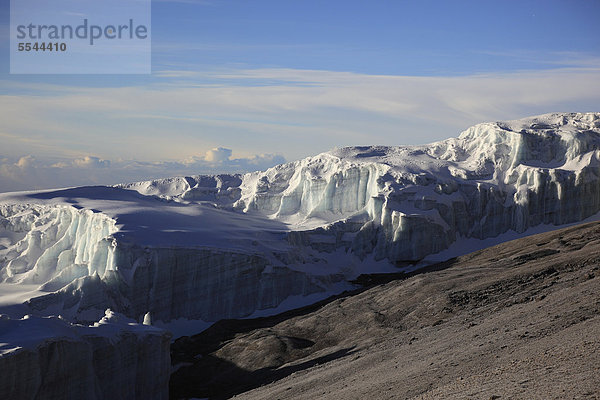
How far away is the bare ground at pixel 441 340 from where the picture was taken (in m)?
26.8

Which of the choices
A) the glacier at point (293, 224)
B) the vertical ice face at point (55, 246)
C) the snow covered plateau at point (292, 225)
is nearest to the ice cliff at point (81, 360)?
the snow covered plateau at point (292, 225)

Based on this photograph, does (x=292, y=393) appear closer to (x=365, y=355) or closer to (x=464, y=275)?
(x=365, y=355)

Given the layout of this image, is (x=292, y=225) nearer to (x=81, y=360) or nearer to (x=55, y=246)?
(x=55, y=246)

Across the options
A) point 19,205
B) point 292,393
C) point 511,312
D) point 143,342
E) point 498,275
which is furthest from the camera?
point 19,205

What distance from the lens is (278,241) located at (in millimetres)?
90188

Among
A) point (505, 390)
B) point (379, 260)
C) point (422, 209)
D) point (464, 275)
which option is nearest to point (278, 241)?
point (379, 260)

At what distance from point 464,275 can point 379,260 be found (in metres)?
31.7

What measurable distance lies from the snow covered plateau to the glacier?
171mm

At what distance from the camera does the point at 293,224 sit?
109 m

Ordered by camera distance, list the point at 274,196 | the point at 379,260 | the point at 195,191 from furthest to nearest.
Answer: the point at 195,191 < the point at 274,196 < the point at 379,260

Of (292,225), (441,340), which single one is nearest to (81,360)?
(441,340)

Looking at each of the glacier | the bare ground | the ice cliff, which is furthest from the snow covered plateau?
the ice cliff

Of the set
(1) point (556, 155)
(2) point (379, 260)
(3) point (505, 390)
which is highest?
(1) point (556, 155)

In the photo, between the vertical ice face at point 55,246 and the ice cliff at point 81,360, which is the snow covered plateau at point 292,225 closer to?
the vertical ice face at point 55,246
